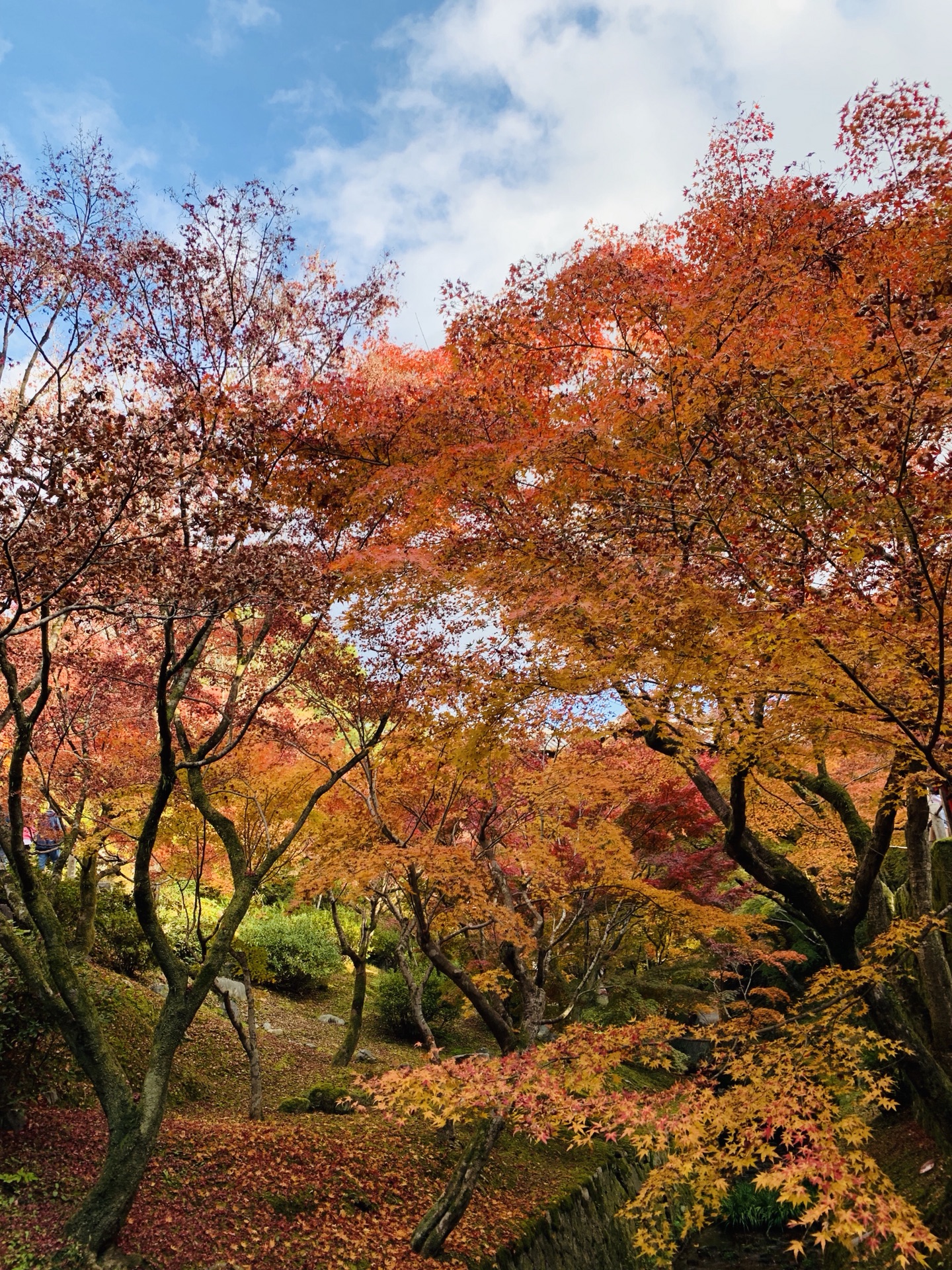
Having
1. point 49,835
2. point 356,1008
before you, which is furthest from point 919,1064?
point 49,835

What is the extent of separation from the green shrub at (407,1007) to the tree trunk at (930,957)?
35.3ft

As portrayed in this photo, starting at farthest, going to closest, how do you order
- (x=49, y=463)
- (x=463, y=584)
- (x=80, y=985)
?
(x=463, y=584) < (x=80, y=985) < (x=49, y=463)

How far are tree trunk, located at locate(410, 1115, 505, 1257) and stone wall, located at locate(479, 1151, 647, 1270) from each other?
0.58 metres

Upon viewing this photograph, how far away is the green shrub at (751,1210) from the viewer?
12234mm

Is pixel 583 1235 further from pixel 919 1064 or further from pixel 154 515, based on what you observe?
pixel 154 515

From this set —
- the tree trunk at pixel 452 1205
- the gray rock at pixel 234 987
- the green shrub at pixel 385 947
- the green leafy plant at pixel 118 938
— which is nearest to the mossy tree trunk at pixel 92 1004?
the tree trunk at pixel 452 1205

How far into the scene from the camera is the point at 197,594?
5.35 m

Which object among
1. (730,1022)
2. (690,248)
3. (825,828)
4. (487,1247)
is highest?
(690,248)

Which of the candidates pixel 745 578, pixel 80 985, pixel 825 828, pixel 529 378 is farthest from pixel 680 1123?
pixel 825 828

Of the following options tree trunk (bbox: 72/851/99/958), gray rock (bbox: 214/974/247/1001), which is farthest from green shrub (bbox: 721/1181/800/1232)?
tree trunk (bbox: 72/851/99/958)

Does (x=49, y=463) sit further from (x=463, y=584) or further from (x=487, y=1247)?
(x=487, y=1247)

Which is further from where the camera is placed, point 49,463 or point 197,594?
point 197,594

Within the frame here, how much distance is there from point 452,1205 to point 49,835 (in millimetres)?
9553

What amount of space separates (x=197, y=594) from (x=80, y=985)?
3200mm
